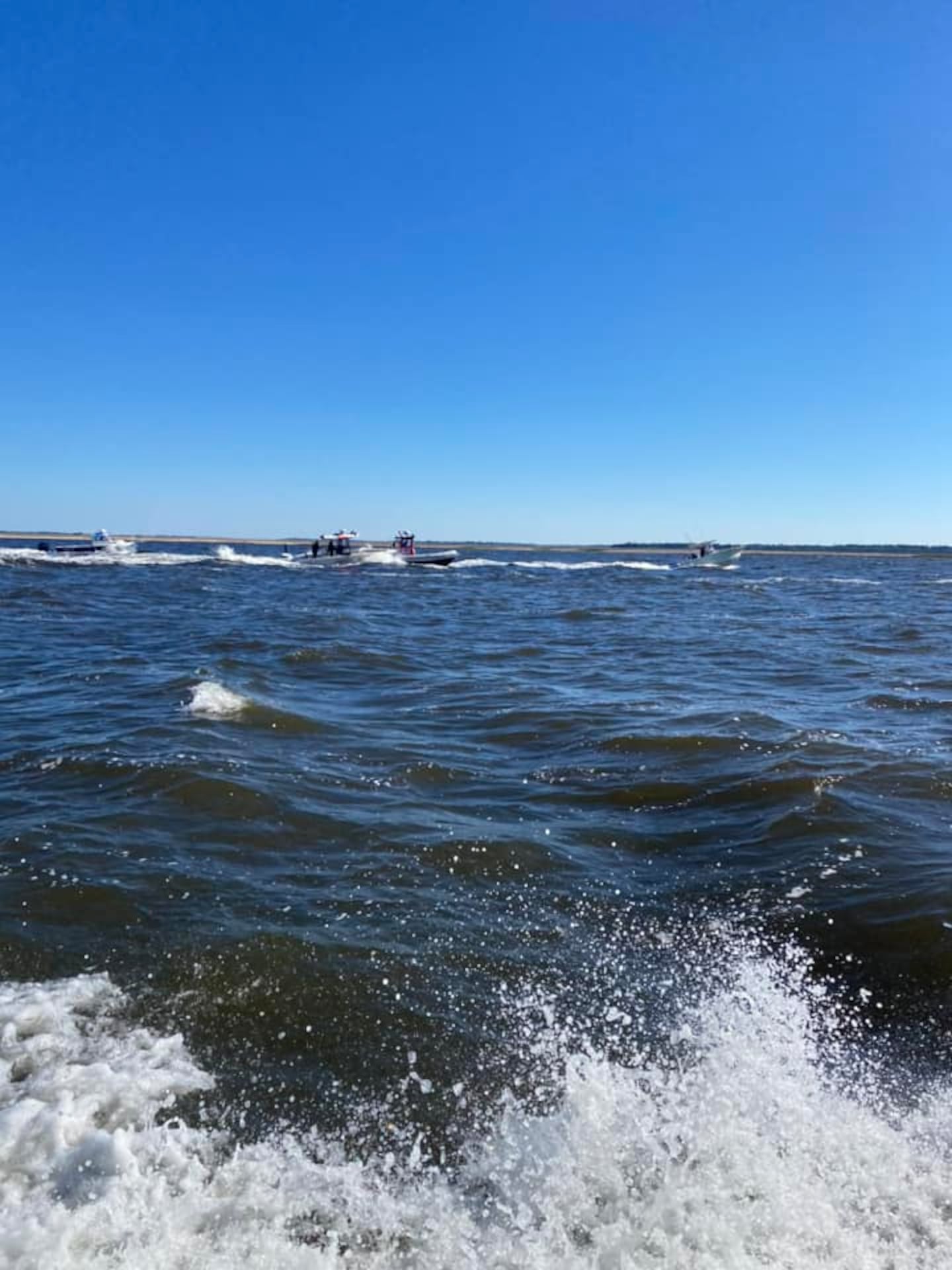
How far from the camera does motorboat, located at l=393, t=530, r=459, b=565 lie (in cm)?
7281

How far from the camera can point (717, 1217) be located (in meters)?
3.37

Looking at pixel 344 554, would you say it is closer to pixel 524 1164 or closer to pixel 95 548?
pixel 95 548

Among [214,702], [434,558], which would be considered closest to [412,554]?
[434,558]

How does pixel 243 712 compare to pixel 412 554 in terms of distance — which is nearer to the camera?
pixel 243 712

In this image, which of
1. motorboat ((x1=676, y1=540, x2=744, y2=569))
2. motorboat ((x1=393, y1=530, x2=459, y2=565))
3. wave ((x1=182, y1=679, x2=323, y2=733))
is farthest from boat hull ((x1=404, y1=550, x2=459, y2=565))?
wave ((x1=182, y1=679, x2=323, y2=733))

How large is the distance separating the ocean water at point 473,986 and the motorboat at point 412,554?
6040 cm

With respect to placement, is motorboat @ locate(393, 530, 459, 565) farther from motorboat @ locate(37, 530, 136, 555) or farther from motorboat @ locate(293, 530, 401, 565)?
motorboat @ locate(37, 530, 136, 555)

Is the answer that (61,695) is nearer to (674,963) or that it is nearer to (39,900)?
(39,900)

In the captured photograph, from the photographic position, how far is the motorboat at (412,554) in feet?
239

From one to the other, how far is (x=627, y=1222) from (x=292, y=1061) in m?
1.91

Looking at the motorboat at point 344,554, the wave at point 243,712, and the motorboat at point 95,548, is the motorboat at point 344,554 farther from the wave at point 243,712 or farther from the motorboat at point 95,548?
the wave at point 243,712

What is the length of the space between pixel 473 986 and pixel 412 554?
71695 millimetres

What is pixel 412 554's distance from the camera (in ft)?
249

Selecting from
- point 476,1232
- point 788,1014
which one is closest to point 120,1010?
point 476,1232
